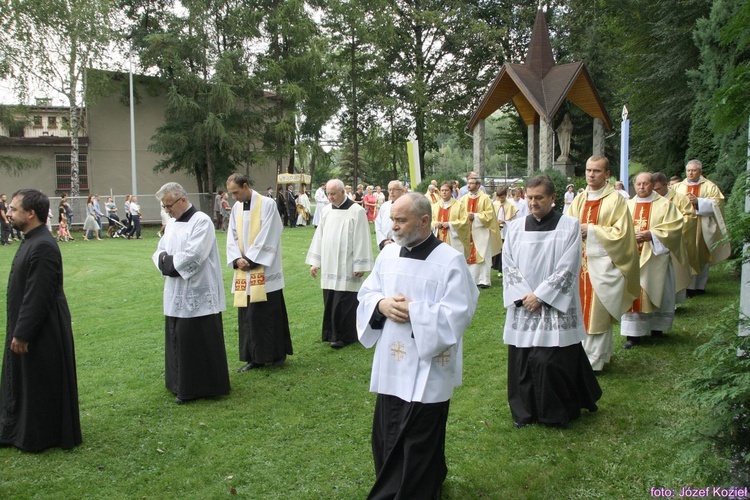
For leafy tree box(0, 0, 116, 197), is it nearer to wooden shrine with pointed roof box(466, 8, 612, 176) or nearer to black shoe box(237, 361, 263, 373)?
wooden shrine with pointed roof box(466, 8, 612, 176)

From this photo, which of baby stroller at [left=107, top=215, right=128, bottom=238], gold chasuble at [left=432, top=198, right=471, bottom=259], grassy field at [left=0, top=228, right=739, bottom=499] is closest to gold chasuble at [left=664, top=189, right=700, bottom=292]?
grassy field at [left=0, top=228, right=739, bottom=499]

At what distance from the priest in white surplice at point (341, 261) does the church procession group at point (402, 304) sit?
2cm

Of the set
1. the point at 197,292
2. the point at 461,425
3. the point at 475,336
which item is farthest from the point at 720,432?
the point at 475,336

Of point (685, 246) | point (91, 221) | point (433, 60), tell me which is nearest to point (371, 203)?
point (91, 221)

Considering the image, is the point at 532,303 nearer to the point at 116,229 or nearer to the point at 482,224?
the point at 482,224

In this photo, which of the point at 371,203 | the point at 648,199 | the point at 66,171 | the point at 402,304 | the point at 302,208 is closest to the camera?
the point at 402,304

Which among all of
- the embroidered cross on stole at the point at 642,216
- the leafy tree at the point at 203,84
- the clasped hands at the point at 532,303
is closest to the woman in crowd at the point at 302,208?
the leafy tree at the point at 203,84

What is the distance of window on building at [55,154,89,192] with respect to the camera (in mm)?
34688

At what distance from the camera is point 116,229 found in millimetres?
27938

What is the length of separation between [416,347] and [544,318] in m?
1.94

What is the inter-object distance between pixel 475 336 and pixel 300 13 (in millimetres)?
30105

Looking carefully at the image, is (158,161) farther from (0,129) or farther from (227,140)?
(0,129)

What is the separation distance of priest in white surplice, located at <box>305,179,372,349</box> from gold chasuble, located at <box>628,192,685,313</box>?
3508mm

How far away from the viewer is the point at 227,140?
108 ft
